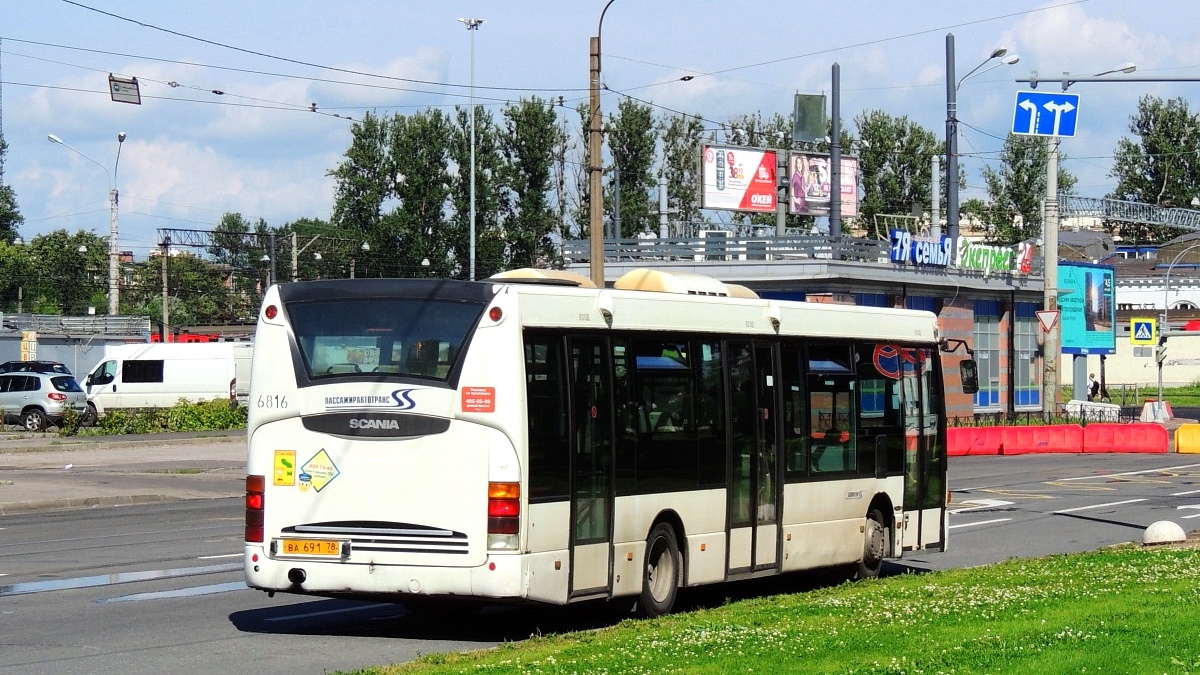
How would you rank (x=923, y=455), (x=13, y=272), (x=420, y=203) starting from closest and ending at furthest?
(x=923, y=455) → (x=420, y=203) → (x=13, y=272)

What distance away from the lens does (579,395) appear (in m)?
11.7

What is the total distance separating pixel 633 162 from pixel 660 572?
75.6 metres

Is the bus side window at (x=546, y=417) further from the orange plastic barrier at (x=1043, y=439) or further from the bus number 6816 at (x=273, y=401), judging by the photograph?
the orange plastic barrier at (x=1043, y=439)

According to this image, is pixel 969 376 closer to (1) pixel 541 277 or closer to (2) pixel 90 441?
(1) pixel 541 277

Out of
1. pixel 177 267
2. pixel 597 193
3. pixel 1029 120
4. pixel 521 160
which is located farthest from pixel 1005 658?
pixel 177 267

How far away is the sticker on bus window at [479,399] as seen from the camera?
1090 cm

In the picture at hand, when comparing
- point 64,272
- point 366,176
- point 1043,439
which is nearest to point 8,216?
point 64,272

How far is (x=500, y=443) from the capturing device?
10.9 meters

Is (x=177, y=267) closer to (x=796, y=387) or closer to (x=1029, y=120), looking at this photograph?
(x=1029, y=120)

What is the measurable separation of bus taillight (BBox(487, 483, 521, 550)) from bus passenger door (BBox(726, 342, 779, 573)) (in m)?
3.06

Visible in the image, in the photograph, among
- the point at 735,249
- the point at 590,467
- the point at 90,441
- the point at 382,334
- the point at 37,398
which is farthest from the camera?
the point at 735,249

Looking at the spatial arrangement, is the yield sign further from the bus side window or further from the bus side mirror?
the bus side window

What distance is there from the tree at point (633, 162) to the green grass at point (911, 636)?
238 feet

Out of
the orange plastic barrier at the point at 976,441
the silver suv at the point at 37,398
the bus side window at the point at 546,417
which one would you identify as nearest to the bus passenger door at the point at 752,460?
the bus side window at the point at 546,417
